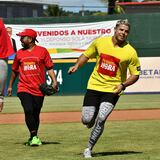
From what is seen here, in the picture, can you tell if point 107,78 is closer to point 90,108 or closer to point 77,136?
point 90,108

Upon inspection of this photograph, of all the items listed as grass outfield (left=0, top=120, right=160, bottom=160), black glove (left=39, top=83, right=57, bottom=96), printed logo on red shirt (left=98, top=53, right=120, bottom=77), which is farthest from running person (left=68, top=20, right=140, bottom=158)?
black glove (left=39, top=83, right=57, bottom=96)

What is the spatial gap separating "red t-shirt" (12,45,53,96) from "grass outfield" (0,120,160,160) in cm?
102

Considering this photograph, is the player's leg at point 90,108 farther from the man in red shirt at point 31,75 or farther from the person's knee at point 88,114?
the man in red shirt at point 31,75

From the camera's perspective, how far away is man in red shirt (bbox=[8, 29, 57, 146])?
1094cm

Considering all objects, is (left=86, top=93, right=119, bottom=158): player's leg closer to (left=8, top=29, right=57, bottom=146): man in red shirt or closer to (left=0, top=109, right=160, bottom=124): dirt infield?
(left=8, top=29, right=57, bottom=146): man in red shirt

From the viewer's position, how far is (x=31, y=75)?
10953 millimetres

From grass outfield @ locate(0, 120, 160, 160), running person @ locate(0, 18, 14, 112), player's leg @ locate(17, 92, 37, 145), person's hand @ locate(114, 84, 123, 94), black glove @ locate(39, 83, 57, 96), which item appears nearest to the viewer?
running person @ locate(0, 18, 14, 112)

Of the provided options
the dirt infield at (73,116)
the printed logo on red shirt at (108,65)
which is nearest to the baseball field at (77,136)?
the dirt infield at (73,116)

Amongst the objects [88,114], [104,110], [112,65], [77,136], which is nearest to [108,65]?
[112,65]

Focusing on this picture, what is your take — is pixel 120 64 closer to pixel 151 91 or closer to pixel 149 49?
pixel 151 91

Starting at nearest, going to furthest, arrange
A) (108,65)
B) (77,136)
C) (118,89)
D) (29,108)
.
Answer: (118,89) < (108,65) < (29,108) < (77,136)

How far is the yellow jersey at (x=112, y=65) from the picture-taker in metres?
9.24

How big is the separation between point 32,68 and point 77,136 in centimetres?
224

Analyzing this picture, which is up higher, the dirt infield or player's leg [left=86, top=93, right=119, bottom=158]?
player's leg [left=86, top=93, right=119, bottom=158]
